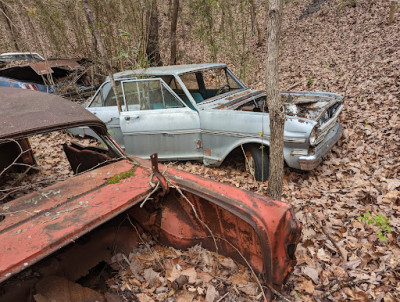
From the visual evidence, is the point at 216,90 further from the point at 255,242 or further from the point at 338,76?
the point at 338,76

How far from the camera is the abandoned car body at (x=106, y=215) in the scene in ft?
5.50

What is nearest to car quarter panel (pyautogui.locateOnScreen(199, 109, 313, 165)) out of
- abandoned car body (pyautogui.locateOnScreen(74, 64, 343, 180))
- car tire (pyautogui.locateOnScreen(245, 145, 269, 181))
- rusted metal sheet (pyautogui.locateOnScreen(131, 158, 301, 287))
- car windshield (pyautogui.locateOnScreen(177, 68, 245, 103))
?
abandoned car body (pyautogui.locateOnScreen(74, 64, 343, 180))

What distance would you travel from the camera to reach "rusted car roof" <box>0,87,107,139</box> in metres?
2.01

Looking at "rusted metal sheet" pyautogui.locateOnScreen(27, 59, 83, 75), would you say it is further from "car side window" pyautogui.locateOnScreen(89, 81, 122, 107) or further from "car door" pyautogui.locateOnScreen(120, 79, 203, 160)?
"car door" pyautogui.locateOnScreen(120, 79, 203, 160)

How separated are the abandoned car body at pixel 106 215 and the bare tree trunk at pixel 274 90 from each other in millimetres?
809

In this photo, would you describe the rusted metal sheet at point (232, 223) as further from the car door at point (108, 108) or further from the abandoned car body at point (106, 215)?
the car door at point (108, 108)

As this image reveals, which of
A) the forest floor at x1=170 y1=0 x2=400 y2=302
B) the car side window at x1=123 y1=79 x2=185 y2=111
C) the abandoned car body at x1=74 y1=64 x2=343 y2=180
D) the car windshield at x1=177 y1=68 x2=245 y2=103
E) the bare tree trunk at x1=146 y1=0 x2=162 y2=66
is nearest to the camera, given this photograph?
the forest floor at x1=170 y1=0 x2=400 y2=302

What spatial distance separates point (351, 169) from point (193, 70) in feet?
9.20

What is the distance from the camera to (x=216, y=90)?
4.86 meters

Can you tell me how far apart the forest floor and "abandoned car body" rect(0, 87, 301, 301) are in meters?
0.63

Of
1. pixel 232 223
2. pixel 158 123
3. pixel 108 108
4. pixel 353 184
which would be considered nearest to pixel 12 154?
pixel 108 108

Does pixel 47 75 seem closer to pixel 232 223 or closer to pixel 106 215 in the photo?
pixel 106 215

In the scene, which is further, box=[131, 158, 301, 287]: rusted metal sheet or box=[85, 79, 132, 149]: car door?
box=[85, 79, 132, 149]: car door

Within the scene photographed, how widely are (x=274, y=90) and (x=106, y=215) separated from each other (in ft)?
5.70
